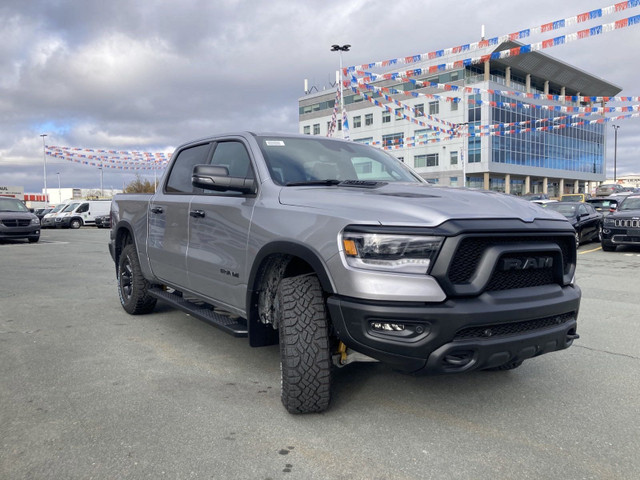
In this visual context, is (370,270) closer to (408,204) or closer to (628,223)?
(408,204)

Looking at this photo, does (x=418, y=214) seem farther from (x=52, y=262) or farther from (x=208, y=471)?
(x=52, y=262)

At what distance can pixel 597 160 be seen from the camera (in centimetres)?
7669

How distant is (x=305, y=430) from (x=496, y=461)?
1.02 metres

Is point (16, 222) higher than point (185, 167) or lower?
lower

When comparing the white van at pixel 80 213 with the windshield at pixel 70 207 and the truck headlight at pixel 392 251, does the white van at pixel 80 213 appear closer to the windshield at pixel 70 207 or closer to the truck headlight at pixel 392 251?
the windshield at pixel 70 207

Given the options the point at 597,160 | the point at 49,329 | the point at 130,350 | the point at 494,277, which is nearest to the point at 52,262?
the point at 49,329

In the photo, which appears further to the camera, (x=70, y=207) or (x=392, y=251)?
(x=70, y=207)

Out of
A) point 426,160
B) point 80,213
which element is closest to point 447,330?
point 80,213

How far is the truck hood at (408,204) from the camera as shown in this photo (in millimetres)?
2600

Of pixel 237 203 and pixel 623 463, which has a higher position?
pixel 237 203

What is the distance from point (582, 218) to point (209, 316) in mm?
14231

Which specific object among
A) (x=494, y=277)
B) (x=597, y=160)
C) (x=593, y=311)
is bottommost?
(x=593, y=311)

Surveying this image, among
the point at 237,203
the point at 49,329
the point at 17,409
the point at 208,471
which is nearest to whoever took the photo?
the point at 208,471

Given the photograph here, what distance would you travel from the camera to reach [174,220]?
175 inches
